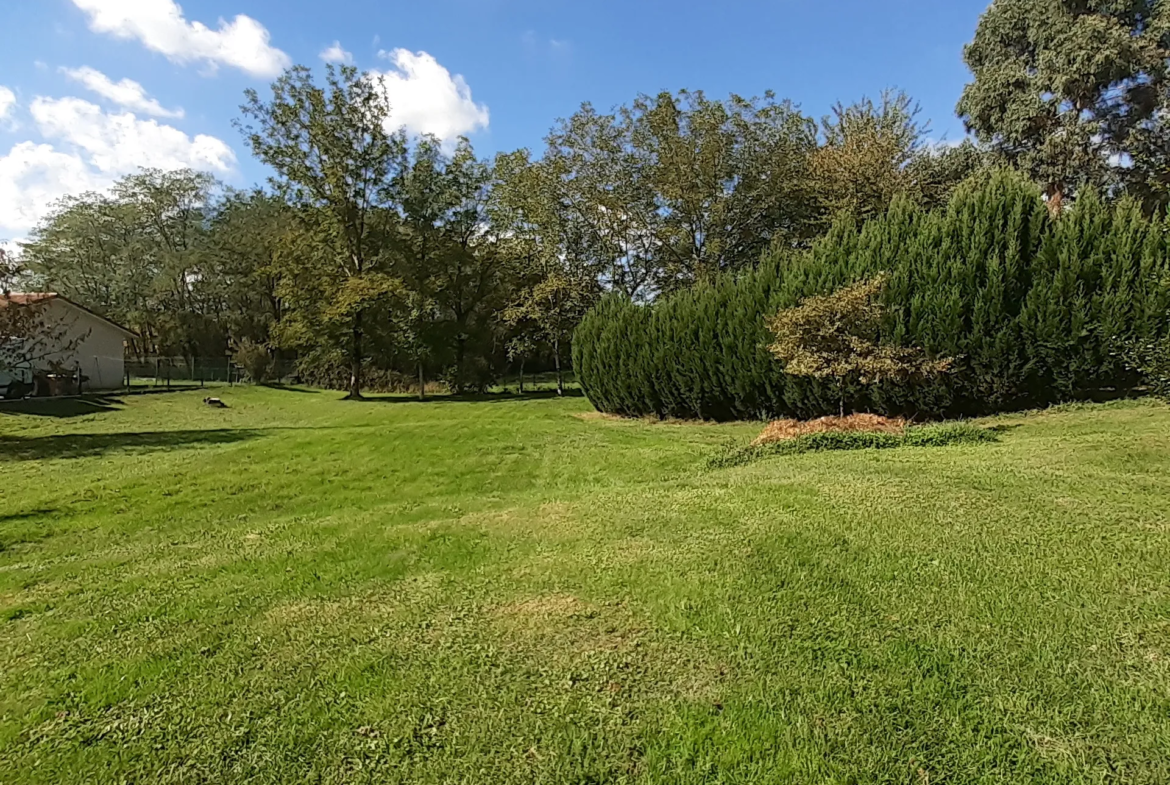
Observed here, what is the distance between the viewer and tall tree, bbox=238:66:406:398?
26969 millimetres

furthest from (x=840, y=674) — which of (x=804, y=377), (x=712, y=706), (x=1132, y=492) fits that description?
(x=804, y=377)

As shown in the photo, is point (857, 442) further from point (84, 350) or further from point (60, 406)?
point (84, 350)

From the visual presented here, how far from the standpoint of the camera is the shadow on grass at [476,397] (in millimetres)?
25984

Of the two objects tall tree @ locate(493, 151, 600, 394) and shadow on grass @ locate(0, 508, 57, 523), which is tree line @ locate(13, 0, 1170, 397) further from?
shadow on grass @ locate(0, 508, 57, 523)

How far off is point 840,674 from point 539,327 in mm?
25226

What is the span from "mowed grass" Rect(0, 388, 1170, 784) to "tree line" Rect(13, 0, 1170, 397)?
10876 millimetres

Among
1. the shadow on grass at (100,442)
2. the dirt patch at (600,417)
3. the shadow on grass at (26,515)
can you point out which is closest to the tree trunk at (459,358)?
the dirt patch at (600,417)

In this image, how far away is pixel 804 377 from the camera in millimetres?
12195

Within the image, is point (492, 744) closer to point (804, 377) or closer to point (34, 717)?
point (34, 717)

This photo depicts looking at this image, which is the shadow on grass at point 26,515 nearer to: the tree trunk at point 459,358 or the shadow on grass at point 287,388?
the tree trunk at point 459,358

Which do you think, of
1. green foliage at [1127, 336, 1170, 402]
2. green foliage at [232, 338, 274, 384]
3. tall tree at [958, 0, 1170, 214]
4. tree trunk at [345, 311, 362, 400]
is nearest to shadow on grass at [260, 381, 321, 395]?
green foliage at [232, 338, 274, 384]

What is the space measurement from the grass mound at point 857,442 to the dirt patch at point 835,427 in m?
0.54

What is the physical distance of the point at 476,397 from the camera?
1106 inches

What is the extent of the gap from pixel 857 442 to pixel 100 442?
14637mm
